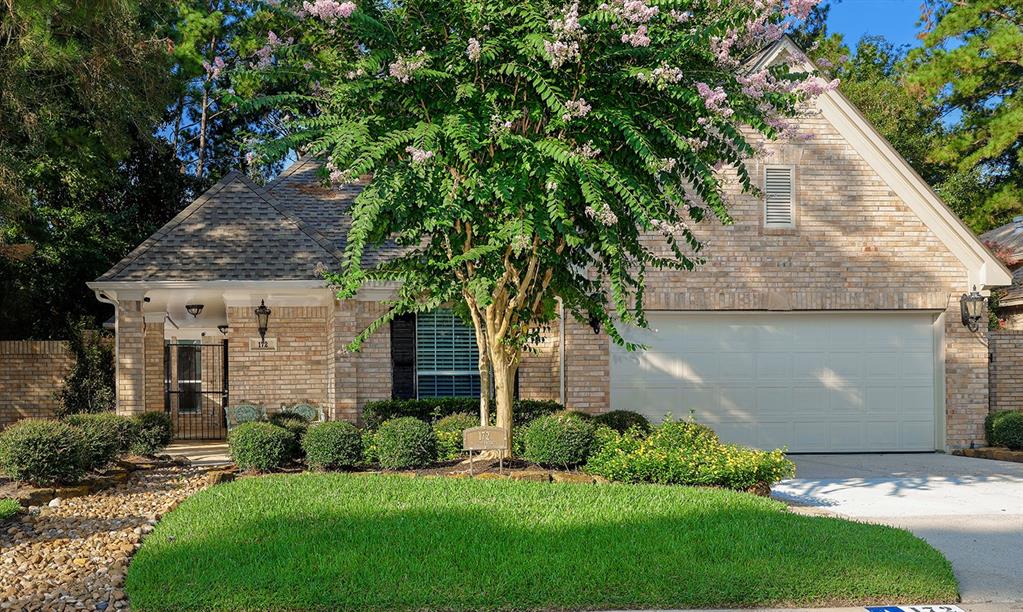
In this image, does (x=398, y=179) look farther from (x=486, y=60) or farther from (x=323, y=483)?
(x=323, y=483)

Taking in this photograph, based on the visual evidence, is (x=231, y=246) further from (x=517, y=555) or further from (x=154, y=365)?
(x=517, y=555)

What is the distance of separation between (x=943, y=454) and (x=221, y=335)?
13962 millimetres

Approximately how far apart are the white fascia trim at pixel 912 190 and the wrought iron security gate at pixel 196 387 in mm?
12310

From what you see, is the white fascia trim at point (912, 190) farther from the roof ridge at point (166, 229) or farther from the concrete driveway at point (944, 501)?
the roof ridge at point (166, 229)

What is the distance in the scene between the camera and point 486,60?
342 inches

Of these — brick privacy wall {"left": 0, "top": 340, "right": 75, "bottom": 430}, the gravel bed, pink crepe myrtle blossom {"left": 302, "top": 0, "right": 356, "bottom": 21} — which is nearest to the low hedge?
the gravel bed

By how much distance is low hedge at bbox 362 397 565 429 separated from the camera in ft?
42.8

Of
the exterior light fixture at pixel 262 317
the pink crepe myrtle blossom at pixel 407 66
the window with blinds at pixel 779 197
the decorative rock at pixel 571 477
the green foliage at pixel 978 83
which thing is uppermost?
the green foliage at pixel 978 83

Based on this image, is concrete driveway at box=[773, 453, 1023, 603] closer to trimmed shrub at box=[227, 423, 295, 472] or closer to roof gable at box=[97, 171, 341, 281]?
trimmed shrub at box=[227, 423, 295, 472]

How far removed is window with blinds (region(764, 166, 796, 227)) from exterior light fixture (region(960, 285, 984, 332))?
10.3 ft

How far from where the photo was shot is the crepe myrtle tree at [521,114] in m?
8.52

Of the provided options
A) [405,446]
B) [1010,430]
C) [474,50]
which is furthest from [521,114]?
[1010,430]

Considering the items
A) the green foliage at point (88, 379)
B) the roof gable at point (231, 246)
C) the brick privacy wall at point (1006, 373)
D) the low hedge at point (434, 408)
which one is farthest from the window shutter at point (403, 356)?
the brick privacy wall at point (1006, 373)

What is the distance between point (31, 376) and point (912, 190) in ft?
54.7
